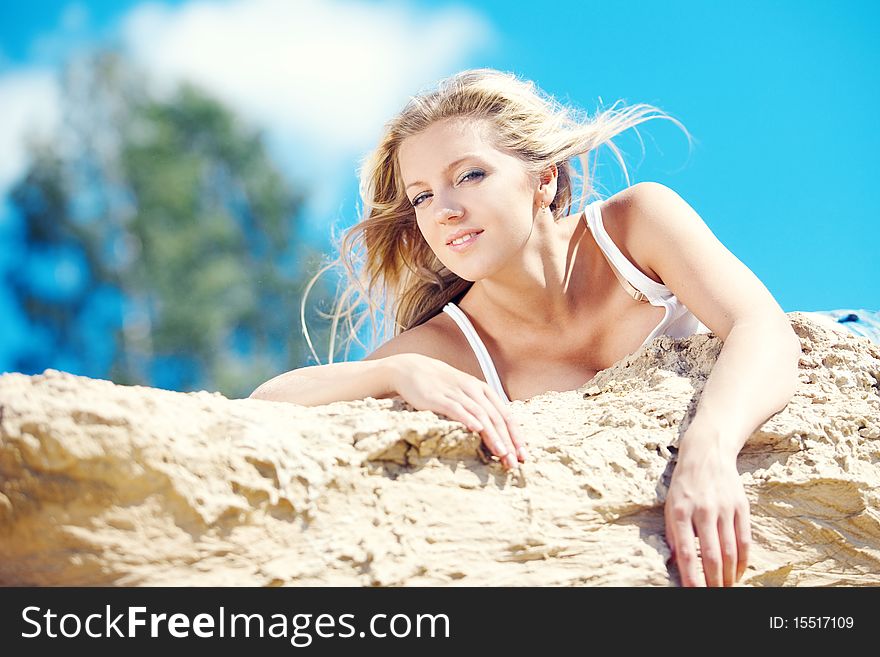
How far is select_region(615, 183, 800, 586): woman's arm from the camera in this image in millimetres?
1816

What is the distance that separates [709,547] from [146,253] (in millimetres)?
11547

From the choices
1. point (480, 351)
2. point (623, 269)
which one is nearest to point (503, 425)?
point (623, 269)

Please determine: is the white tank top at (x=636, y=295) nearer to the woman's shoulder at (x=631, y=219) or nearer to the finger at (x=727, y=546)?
the woman's shoulder at (x=631, y=219)

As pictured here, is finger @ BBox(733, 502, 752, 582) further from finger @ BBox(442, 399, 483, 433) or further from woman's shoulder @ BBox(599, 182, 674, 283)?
woman's shoulder @ BBox(599, 182, 674, 283)

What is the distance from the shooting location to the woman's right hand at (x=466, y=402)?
1870 mm

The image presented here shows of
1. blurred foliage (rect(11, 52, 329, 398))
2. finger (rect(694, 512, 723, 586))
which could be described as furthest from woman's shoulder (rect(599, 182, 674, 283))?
blurred foliage (rect(11, 52, 329, 398))

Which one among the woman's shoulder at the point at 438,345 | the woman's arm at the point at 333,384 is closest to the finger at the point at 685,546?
the woman's arm at the point at 333,384

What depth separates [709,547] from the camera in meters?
1.79

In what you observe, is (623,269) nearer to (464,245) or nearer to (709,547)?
(464,245)

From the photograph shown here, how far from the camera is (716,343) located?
243 cm

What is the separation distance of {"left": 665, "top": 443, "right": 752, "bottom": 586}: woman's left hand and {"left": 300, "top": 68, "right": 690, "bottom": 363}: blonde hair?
1.54 m

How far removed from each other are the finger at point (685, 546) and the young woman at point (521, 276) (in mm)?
155
